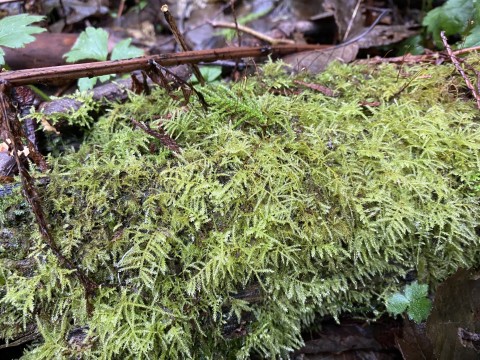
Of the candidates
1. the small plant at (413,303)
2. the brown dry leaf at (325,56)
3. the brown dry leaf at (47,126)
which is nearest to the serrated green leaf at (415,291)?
the small plant at (413,303)

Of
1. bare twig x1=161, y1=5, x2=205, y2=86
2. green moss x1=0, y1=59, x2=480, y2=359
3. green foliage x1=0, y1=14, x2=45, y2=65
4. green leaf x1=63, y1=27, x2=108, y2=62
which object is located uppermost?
green foliage x1=0, y1=14, x2=45, y2=65

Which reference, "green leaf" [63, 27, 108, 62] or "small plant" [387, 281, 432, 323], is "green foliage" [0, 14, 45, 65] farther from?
"small plant" [387, 281, 432, 323]

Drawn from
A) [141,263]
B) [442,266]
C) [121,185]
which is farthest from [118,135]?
[442,266]

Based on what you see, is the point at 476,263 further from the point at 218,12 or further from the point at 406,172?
the point at 218,12

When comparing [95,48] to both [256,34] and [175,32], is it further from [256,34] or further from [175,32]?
[256,34]

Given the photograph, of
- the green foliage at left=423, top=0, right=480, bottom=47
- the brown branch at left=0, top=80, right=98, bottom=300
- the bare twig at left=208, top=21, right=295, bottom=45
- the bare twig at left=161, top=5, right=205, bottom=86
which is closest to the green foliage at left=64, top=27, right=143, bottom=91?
the bare twig at left=161, top=5, right=205, bottom=86

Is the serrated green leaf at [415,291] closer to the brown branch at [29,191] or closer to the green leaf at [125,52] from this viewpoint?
the brown branch at [29,191]
